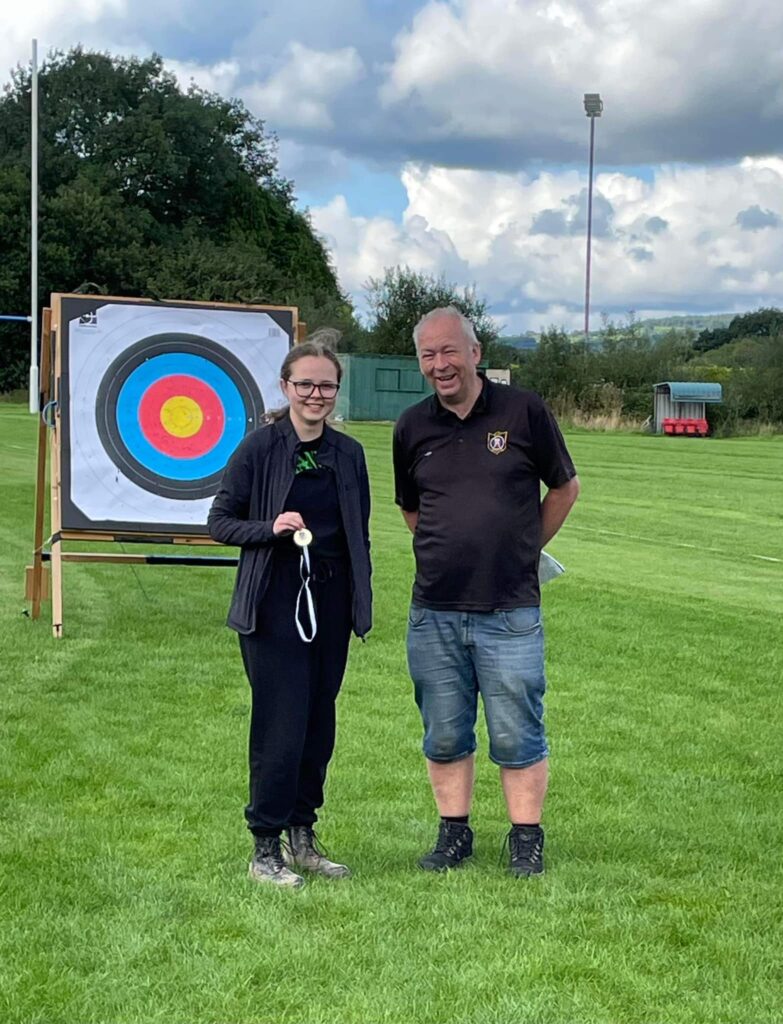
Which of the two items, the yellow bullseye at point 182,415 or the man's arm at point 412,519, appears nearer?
the man's arm at point 412,519

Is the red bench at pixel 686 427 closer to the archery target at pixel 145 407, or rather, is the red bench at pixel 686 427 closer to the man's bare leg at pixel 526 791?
the archery target at pixel 145 407

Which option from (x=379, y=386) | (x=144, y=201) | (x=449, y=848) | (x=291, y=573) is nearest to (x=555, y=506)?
(x=291, y=573)

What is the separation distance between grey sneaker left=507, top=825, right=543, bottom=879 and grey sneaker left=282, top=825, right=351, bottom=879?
571 millimetres

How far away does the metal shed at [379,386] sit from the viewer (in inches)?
1822

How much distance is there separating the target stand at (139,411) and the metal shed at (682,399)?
33.5 metres

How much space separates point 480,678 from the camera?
183 inches

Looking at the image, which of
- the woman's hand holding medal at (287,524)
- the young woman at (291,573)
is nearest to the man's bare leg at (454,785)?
the young woman at (291,573)

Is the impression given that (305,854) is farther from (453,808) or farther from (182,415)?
(182,415)

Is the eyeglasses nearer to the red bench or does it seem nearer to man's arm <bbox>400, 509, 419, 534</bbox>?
man's arm <bbox>400, 509, 419, 534</bbox>

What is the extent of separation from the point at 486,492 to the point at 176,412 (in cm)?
506

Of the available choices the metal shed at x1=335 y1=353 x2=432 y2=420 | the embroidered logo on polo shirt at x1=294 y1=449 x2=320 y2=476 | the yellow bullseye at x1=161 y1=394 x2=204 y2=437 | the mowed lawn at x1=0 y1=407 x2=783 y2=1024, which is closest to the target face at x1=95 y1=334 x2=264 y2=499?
the yellow bullseye at x1=161 y1=394 x2=204 y2=437

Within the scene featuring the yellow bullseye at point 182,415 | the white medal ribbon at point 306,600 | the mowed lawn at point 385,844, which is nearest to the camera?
the mowed lawn at point 385,844

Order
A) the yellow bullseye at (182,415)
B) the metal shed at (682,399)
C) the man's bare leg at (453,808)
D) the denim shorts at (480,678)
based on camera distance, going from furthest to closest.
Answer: the metal shed at (682,399) → the yellow bullseye at (182,415) → the man's bare leg at (453,808) → the denim shorts at (480,678)

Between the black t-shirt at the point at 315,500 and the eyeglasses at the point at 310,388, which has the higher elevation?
the eyeglasses at the point at 310,388
